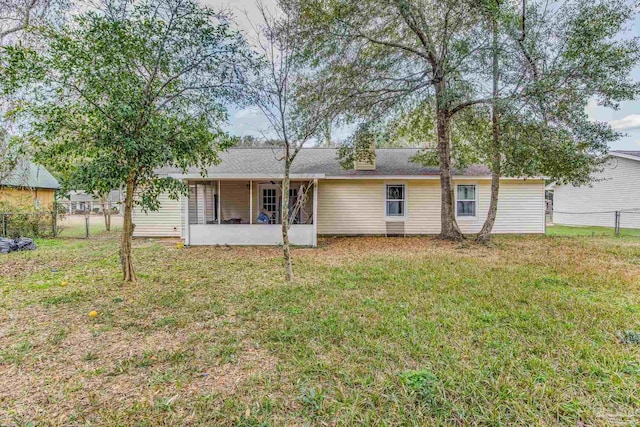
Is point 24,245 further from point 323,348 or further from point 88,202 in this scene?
point 88,202

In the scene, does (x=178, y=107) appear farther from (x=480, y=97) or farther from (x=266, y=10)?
(x=480, y=97)

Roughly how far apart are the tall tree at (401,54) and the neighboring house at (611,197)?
359 inches

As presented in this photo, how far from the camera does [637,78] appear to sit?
7.79 metres

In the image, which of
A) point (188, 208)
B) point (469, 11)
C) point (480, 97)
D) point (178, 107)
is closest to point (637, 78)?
point (480, 97)

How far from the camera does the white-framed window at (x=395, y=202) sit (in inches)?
506

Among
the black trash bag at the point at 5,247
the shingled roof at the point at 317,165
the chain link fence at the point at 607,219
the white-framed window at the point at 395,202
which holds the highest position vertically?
the shingled roof at the point at 317,165

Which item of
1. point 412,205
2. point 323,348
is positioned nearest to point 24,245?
point 323,348

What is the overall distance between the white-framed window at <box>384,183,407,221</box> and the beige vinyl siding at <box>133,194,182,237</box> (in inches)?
347

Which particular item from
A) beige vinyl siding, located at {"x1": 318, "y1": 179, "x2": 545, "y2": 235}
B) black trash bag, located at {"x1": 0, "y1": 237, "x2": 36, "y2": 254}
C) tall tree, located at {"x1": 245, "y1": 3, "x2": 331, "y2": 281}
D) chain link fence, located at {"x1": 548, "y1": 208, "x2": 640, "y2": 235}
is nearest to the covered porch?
beige vinyl siding, located at {"x1": 318, "y1": 179, "x2": 545, "y2": 235}

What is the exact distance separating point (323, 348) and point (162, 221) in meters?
11.9

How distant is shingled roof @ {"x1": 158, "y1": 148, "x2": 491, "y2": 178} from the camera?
12148mm

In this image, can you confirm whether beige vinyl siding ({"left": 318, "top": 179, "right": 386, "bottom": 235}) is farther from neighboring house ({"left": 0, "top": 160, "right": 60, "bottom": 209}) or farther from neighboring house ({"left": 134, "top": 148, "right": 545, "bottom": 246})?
neighboring house ({"left": 0, "top": 160, "right": 60, "bottom": 209})

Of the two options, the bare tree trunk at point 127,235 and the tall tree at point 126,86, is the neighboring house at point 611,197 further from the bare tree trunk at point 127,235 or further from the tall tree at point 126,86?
the bare tree trunk at point 127,235

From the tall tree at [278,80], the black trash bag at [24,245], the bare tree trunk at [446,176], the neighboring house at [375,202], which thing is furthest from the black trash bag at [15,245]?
the bare tree trunk at [446,176]
